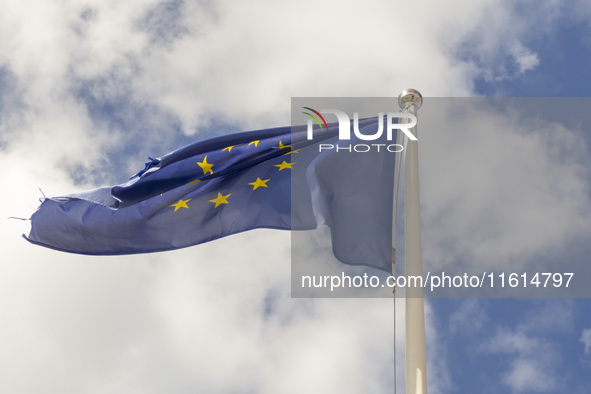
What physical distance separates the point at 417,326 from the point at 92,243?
255 inches

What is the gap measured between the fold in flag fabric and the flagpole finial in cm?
63

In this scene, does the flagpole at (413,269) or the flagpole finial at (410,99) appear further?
the flagpole finial at (410,99)

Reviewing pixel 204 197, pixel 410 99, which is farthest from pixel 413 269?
pixel 204 197

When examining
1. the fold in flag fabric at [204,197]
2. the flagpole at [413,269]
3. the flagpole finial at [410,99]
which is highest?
the flagpole finial at [410,99]

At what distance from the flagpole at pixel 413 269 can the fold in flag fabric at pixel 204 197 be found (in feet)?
2.42

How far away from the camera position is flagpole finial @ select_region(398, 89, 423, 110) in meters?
14.2

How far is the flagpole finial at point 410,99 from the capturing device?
1421 cm

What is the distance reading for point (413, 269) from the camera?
12.0 m

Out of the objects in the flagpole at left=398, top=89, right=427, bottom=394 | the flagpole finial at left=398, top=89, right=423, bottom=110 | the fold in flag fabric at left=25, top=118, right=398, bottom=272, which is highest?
the flagpole finial at left=398, top=89, right=423, bottom=110

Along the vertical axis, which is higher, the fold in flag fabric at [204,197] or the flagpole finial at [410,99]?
the flagpole finial at [410,99]

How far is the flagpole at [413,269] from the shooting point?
11.1 metres

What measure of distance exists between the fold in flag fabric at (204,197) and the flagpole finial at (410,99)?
0.63m

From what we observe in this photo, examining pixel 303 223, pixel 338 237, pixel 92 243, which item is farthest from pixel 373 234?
pixel 92 243

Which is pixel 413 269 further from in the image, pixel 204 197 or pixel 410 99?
pixel 204 197
